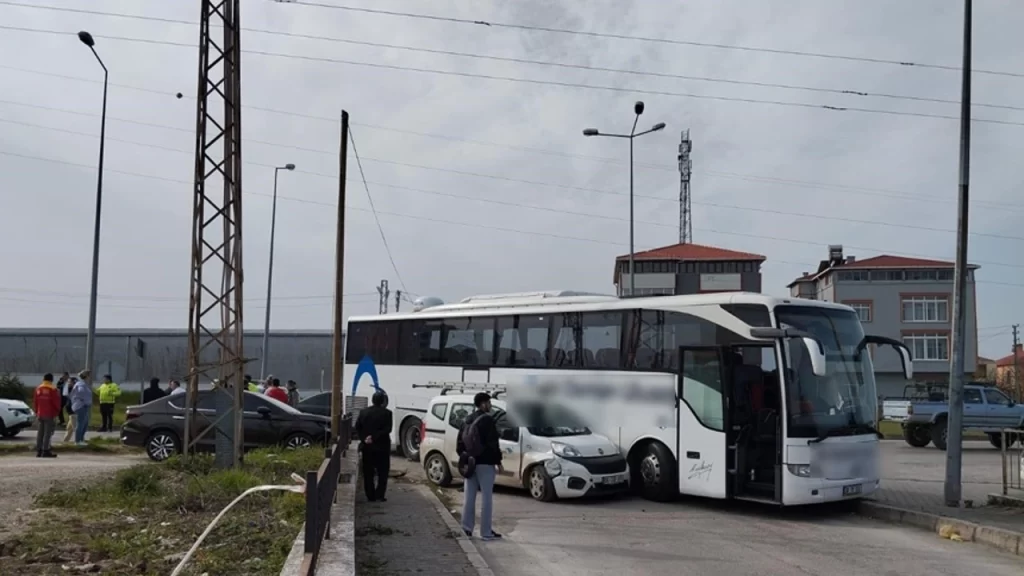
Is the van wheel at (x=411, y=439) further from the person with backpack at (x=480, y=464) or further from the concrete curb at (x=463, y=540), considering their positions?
the person with backpack at (x=480, y=464)

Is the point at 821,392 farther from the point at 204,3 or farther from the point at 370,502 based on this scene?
the point at 204,3

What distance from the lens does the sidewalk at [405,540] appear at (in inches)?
369

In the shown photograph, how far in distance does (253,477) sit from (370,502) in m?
1.85

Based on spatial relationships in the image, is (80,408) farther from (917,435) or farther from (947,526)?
(917,435)

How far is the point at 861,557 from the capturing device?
1072 cm

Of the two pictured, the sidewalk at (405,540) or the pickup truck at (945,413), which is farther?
the pickup truck at (945,413)

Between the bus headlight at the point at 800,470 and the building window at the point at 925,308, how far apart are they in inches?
2315

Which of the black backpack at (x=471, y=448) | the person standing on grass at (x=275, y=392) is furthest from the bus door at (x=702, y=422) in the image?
the person standing on grass at (x=275, y=392)

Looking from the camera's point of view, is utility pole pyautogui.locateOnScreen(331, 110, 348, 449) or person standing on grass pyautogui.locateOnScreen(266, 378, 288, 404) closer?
utility pole pyautogui.locateOnScreen(331, 110, 348, 449)

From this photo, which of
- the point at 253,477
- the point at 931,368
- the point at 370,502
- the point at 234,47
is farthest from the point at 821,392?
the point at 931,368

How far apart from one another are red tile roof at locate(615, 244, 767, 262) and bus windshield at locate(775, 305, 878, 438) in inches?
1929

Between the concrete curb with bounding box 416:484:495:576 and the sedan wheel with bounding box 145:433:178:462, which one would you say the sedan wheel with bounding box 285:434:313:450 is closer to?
the sedan wheel with bounding box 145:433:178:462

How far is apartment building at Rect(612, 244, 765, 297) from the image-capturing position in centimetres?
6384

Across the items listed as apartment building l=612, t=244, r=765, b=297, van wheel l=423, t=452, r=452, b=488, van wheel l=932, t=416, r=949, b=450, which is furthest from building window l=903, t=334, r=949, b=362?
van wheel l=423, t=452, r=452, b=488
